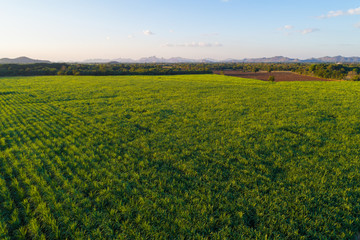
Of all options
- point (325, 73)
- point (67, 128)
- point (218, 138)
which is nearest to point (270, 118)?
point (218, 138)

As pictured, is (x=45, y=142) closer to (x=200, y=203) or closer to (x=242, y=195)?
(x=200, y=203)

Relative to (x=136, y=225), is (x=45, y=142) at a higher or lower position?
higher

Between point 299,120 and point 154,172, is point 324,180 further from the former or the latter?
point 299,120

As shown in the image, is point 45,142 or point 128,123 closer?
point 45,142

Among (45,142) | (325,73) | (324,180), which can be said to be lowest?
(324,180)

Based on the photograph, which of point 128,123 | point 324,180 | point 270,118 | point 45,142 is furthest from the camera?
point 270,118

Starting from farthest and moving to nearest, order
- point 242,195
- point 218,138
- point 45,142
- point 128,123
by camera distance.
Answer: point 128,123 < point 218,138 < point 45,142 < point 242,195

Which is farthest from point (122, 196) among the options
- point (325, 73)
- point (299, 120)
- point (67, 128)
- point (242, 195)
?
point (325, 73)

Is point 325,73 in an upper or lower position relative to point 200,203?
upper

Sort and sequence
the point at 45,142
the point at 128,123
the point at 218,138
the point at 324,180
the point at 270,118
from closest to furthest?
the point at 324,180 → the point at 45,142 → the point at 218,138 → the point at 128,123 → the point at 270,118
